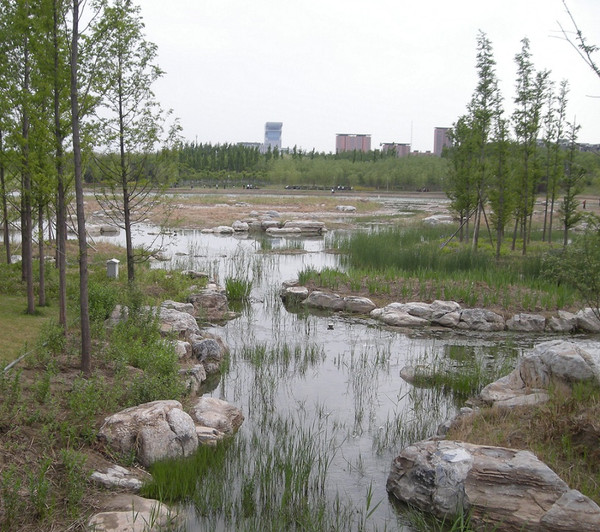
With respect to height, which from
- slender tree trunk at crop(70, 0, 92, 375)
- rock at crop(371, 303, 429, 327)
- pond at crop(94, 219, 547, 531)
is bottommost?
pond at crop(94, 219, 547, 531)

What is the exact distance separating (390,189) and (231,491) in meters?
76.4

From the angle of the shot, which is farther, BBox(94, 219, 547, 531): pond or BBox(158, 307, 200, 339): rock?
BBox(158, 307, 200, 339): rock

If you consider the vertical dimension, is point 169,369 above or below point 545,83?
below

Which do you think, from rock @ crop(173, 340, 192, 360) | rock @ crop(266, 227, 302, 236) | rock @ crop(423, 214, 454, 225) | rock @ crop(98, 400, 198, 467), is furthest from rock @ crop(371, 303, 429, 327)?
rock @ crop(423, 214, 454, 225)

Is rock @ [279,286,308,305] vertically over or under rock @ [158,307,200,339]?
under

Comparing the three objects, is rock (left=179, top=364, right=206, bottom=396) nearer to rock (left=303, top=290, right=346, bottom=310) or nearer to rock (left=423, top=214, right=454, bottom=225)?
rock (left=303, top=290, right=346, bottom=310)

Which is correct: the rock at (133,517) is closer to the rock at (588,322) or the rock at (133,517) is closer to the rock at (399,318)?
the rock at (399,318)

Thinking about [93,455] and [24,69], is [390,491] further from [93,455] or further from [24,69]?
[24,69]

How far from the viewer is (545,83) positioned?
73.4ft

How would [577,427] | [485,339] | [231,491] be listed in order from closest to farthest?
[231,491], [577,427], [485,339]

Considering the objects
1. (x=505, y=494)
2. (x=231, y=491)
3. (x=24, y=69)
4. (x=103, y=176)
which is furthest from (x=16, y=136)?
(x=505, y=494)

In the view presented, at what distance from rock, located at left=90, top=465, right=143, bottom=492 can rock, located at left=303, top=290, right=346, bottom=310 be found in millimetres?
9028

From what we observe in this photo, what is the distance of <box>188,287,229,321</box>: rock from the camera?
44.4 ft

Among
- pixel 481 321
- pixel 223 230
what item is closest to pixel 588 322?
Answer: pixel 481 321
